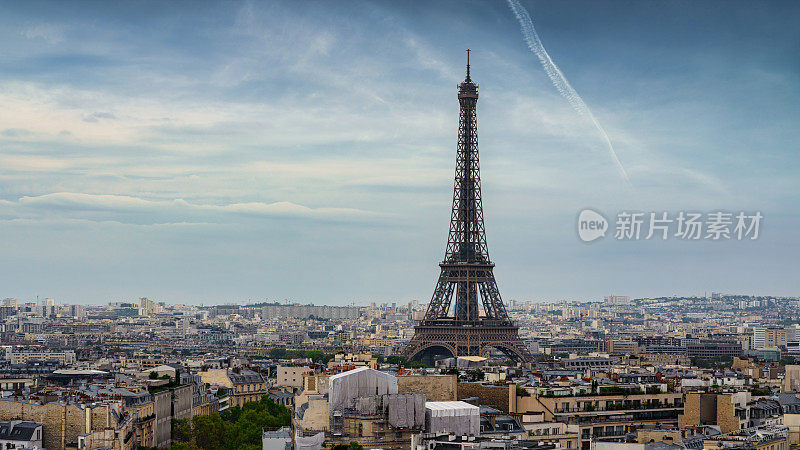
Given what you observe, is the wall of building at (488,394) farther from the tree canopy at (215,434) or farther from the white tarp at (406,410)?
the tree canopy at (215,434)

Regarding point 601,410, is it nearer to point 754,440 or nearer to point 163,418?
point 754,440

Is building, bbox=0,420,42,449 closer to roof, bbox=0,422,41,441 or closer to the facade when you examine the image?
roof, bbox=0,422,41,441

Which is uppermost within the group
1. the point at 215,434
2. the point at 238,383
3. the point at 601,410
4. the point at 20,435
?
the point at 601,410

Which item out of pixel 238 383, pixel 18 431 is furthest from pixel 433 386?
pixel 238 383

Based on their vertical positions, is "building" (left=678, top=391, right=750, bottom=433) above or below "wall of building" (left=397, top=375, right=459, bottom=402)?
below

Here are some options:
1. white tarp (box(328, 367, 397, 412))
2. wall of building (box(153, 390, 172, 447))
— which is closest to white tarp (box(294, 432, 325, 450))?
white tarp (box(328, 367, 397, 412))

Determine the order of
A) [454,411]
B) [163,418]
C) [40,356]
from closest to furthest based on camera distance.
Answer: [454,411] < [163,418] < [40,356]

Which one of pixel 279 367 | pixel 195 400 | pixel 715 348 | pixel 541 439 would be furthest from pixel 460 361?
pixel 715 348
